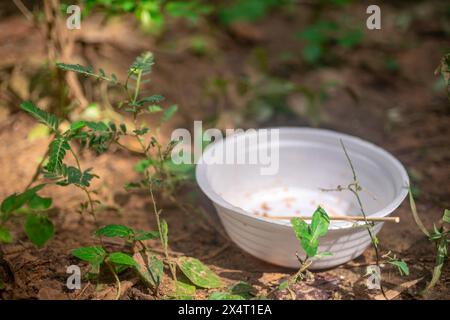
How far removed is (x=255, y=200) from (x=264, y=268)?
44 cm

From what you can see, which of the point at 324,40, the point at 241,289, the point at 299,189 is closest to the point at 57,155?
the point at 241,289

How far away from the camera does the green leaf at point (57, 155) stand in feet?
5.60

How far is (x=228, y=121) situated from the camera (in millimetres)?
2965

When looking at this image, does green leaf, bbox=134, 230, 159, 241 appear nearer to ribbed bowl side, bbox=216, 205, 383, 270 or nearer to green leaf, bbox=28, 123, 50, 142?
ribbed bowl side, bbox=216, 205, 383, 270

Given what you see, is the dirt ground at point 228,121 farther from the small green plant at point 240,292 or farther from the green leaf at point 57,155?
the green leaf at point 57,155

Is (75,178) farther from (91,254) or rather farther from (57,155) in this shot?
(91,254)

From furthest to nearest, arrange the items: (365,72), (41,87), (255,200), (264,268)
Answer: (365,72), (41,87), (255,200), (264,268)

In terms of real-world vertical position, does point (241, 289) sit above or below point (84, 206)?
below

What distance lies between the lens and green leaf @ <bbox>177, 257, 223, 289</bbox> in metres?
1.85

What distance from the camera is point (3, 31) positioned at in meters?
3.14

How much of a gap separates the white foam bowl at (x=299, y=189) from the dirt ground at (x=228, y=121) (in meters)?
0.13

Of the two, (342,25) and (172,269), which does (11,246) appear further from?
(342,25)

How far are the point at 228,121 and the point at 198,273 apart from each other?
4.09 feet
